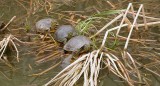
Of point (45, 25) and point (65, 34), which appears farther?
point (45, 25)

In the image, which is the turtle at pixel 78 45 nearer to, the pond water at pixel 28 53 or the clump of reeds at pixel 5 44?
the pond water at pixel 28 53

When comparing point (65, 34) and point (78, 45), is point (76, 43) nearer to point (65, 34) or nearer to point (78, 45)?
point (78, 45)

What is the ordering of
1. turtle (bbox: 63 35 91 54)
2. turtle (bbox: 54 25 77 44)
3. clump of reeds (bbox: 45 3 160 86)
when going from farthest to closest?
1. turtle (bbox: 54 25 77 44)
2. turtle (bbox: 63 35 91 54)
3. clump of reeds (bbox: 45 3 160 86)

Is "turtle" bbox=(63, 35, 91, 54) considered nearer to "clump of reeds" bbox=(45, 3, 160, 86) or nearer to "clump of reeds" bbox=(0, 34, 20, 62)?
"clump of reeds" bbox=(45, 3, 160, 86)

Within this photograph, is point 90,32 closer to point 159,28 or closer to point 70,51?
point 70,51

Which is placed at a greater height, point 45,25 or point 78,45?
point 45,25

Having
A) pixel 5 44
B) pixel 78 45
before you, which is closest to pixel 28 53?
pixel 5 44

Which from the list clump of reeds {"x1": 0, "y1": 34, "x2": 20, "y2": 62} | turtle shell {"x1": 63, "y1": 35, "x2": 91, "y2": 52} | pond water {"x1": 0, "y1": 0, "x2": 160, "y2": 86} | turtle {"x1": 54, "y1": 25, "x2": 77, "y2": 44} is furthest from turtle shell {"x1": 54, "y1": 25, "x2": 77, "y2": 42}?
clump of reeds {"x1": 0, "y1": 34, "x2": 20, "y2": 62}
